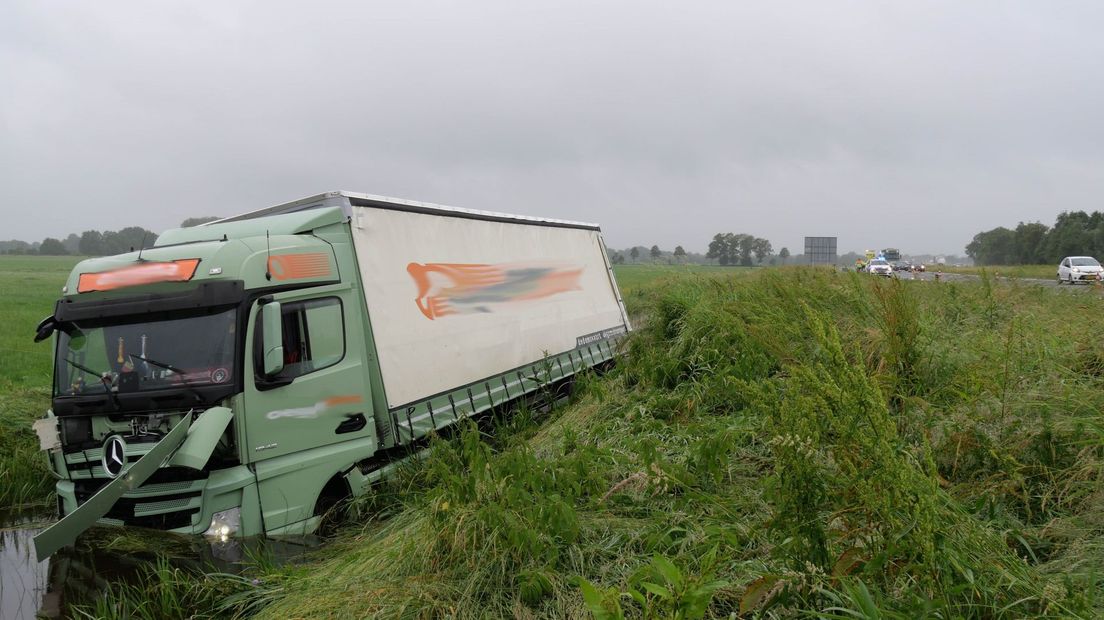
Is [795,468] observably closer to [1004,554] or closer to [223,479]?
[1004,554]

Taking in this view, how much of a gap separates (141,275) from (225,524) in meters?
2.16

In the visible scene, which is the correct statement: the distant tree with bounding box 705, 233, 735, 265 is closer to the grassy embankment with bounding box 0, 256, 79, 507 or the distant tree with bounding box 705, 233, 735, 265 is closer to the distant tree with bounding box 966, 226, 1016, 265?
the grassy embankment with bounding box 0, 256, 79, 507

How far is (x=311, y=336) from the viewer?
5844 mm

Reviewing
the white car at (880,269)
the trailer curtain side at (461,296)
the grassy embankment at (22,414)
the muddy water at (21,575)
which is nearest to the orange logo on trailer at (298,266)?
the trailer curtain side at (461,296)

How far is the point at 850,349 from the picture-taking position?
7.20m

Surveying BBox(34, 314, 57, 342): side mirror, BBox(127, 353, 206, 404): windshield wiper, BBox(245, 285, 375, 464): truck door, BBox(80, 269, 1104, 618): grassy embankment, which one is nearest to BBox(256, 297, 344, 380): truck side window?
BBox(245, 285, 375, 464): truck door

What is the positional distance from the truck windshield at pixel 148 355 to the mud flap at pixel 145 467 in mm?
385

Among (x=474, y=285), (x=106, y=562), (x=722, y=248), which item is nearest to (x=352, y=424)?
(x=106, y=562)

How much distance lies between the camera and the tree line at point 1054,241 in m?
59.6

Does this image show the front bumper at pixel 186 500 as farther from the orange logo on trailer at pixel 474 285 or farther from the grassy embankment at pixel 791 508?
the orange logo on trailer at pixel 474 285

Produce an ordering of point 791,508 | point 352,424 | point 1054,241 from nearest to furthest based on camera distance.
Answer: point 791,508 < point 352,424 < point 1054,241

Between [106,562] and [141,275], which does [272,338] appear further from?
[106,562]

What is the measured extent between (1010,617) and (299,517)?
4.87 m

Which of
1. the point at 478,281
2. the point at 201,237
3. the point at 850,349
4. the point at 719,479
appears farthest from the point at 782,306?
the point at 201,237
